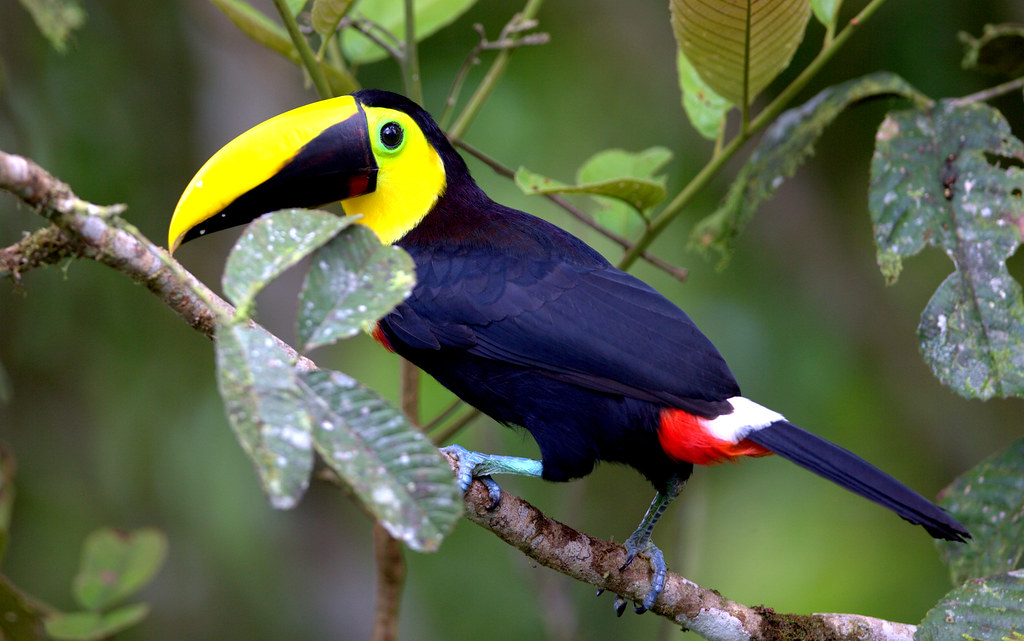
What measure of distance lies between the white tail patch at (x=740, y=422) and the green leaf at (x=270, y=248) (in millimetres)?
871

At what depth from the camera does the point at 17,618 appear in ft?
5.00

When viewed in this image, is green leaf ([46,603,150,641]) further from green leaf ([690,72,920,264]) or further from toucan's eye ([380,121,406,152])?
green leaf ([690,72,920,264])

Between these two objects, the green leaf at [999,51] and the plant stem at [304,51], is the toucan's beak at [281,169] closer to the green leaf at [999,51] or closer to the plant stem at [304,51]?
the plant stem at [304,51]

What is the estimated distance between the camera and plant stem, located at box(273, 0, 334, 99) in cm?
176

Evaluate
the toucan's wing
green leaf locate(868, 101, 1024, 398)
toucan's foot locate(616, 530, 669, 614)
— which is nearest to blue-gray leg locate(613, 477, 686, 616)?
toucan's foot locate(616, 530, 669, 614)

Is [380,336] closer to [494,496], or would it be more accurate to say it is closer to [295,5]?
[494,496]

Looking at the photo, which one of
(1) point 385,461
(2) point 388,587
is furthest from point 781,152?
(1) point 385,461

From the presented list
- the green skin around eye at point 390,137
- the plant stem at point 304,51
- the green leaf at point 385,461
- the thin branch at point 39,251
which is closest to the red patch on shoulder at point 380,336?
the green skin around eye at point 390,137

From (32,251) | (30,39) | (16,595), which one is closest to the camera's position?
(32,251)

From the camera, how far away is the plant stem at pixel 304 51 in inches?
69.3

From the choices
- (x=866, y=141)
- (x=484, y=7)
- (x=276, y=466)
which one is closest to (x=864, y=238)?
(x=866, y=141)

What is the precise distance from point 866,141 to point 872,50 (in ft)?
0.99

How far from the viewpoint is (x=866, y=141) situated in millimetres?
3463

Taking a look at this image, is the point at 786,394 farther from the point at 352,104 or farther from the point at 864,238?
the point at 352,104
